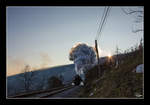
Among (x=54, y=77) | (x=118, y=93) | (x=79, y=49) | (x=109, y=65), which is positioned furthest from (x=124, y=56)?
(x=79, y=49)

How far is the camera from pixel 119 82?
554 cm

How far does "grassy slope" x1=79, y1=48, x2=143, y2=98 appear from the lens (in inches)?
177

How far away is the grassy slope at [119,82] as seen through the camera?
4.49m

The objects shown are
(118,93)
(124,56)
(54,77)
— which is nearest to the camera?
(118,93)

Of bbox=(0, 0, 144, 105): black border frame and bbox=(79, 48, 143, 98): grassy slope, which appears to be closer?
bbox=(0, 0, 144, 105): black border frame

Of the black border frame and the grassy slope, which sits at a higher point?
the black border frame
